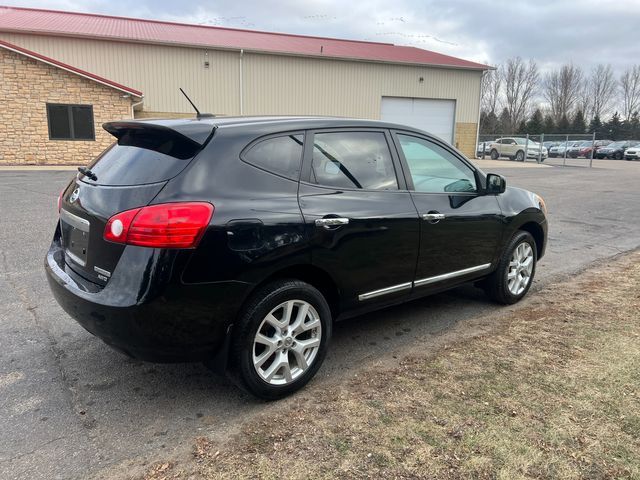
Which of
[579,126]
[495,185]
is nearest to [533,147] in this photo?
[495,185]

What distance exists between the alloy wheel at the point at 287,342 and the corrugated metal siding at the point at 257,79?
23.2m

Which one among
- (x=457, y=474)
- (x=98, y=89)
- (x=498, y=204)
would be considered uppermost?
(x=98, y=89)

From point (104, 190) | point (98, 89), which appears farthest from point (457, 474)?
point (98, 89)

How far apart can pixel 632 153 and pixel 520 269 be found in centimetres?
4127

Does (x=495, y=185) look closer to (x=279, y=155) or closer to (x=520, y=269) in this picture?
(x=520, y=269)

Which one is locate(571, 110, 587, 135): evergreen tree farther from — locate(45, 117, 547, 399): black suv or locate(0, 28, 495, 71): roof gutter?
locate(45, 117, 547, 399): black suv

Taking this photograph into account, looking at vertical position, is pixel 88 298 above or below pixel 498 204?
below

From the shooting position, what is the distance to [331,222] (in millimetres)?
3143

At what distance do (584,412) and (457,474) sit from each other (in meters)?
1.03

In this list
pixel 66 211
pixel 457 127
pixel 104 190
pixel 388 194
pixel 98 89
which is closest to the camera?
pixel 104 190

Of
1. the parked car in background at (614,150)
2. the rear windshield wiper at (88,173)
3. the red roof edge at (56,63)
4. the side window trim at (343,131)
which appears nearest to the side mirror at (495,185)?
the side window trim at (343,131)

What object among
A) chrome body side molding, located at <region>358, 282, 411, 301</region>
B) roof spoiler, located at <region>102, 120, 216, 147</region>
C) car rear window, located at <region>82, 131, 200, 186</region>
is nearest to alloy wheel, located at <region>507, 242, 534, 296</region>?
chrome body side molding, located at <region>358, 282, 411, 301</region>

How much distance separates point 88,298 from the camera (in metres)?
2.76

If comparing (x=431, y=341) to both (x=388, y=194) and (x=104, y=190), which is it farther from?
(x=104, y=190)
